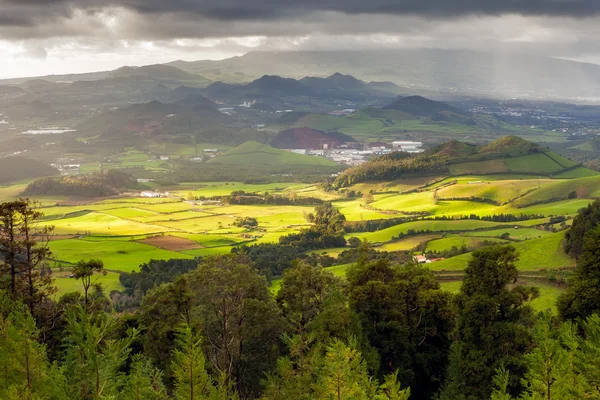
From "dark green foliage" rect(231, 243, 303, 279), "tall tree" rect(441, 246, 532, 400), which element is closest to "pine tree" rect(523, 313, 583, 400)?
"tall tree" rect(441, 246, 532, 400)

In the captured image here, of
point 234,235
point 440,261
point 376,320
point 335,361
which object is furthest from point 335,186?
point 335,361

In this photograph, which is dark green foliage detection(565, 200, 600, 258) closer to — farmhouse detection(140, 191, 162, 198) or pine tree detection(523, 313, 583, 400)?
pine tree detection(523, 313, 583, 400)

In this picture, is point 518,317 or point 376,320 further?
point 376,320

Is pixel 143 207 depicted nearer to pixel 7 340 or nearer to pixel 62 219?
pixel 62 219

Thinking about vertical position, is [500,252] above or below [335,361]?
above

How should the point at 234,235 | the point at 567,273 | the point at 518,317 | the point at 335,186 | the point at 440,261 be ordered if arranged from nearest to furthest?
the point at 518,317 → the point at 567,273 → the point at 440,261 → the point at 234,235 → the point at 335,186

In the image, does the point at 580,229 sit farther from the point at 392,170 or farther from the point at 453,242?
the point at 392,170

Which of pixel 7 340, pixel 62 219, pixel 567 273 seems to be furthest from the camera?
pixel 62 219

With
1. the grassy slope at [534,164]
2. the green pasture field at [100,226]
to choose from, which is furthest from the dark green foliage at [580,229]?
the grassy slope at [534,164]
